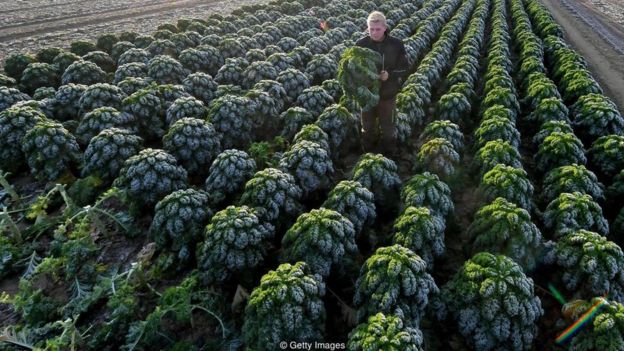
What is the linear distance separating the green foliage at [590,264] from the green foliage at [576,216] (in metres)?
0.51

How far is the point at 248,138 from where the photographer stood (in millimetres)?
12320

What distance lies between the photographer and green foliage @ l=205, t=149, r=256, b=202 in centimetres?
964

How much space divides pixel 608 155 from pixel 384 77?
5.80 meters

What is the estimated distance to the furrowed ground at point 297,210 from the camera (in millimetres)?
6668

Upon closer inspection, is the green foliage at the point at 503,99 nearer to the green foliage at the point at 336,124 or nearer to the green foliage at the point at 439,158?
the green foliage at the point at 439,158

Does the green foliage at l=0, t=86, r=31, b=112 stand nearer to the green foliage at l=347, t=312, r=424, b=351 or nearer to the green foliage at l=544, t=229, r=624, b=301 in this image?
the green foliage at l=347, t=312, r=424, b=351

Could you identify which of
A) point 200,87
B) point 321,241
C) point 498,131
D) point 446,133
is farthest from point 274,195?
point 200,87

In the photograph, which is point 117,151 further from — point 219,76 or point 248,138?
point 219,76

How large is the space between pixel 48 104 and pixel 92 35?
15.4 m

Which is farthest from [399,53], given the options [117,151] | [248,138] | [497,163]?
[117,151]

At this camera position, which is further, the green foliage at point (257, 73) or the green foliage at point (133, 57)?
the green foliage at point (133, 57)

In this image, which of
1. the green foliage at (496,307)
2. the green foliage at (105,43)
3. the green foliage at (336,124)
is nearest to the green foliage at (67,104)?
the green foliage at (105,43)

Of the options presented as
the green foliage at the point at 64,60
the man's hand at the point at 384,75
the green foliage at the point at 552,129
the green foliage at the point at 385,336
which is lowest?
the green foliage at the point at 64,60

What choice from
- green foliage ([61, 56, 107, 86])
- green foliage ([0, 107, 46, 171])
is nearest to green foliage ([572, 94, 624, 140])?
green foliage ([0, 107, 46, 171])
